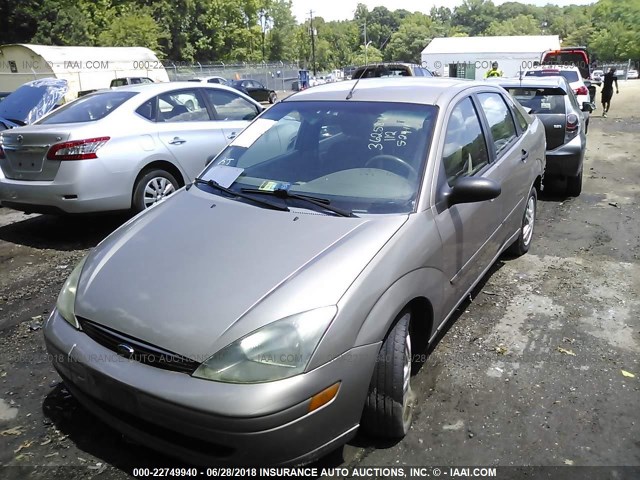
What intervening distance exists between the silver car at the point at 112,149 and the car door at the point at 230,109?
27mm

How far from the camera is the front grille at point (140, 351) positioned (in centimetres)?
213

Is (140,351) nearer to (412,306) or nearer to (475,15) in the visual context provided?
(412,306)

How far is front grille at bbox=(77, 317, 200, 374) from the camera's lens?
2.13 meters

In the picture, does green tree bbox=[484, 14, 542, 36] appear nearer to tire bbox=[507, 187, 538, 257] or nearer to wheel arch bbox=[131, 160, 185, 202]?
tire bbox=[507, 187, 538, 257]

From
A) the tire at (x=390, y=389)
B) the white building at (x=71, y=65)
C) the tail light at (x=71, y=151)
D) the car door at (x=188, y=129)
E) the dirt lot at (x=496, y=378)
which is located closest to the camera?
the tire at (x=390, y=389)

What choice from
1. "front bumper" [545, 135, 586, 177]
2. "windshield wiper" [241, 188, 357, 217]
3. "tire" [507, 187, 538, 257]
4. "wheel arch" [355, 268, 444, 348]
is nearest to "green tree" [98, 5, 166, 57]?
"front bumper" [545, 135, 586, 177]

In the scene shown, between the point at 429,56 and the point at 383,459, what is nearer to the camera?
the point at 383,459

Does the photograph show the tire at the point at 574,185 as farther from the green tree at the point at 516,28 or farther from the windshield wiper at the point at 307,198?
the green tree at the point at 516,28

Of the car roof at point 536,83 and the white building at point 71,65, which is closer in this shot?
the car roof at point 536,83

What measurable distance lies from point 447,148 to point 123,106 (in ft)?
13.3

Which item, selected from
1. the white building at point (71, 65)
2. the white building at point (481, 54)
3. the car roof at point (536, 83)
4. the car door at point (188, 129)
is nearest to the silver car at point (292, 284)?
the car door at point (188, 129)

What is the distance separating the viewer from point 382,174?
312cm

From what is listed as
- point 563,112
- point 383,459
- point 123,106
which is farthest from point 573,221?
point 123,106

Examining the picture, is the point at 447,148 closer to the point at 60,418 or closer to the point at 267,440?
the point at 267,440
